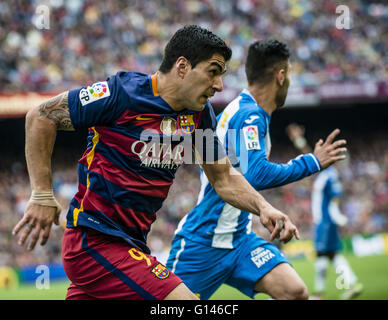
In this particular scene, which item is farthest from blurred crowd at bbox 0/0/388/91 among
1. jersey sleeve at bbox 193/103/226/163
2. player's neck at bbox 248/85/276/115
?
jersey sleeve at bbox 193/103/226/163

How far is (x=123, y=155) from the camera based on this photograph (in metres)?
3.50

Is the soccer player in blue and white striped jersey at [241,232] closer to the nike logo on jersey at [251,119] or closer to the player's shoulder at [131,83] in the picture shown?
the nike logo on jersey at [251,119]

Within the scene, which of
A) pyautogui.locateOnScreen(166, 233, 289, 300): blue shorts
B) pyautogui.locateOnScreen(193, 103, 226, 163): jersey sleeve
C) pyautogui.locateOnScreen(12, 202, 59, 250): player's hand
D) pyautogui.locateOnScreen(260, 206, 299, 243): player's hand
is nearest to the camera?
pyautogui.locateOnScreen(12, 202, 59, 250): player's hand

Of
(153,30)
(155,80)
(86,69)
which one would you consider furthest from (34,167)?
(153,30)

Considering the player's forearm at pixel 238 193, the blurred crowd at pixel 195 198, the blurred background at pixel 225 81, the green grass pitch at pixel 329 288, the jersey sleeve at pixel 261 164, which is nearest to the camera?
the player's forearm at pixel 238 193

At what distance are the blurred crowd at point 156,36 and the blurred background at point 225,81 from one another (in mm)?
41

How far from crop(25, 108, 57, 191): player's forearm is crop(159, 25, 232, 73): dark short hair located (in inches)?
33.6

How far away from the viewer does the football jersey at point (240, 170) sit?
4578 millimetres

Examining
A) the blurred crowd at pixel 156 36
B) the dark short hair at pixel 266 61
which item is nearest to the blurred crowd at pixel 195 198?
the blurred crowd at pixel 156 36

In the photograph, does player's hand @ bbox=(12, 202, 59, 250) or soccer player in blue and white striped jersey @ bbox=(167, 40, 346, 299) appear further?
soccer player in blue and white striped jersey @ bbox=(167, 40, 346, 299)

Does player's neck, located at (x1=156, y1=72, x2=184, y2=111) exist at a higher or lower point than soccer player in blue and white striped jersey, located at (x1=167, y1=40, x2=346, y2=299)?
higher

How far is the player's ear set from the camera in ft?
11.8

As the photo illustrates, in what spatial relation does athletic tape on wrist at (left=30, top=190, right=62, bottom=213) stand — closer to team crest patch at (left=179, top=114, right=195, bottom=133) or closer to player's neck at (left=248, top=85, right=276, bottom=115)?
team crest patch at (left=179, top=114, right=195, bottom=133)
